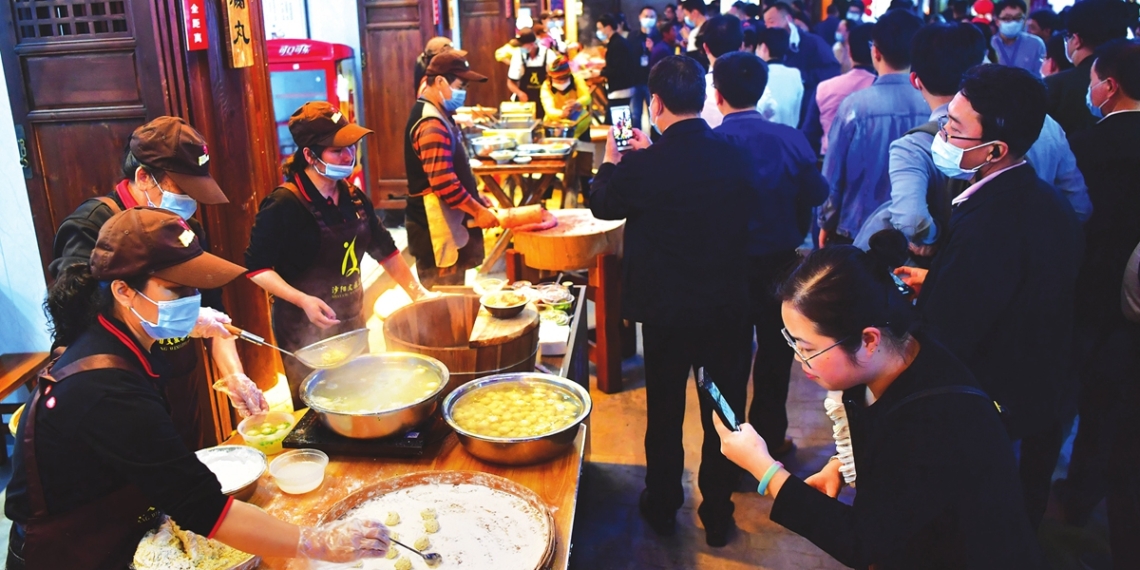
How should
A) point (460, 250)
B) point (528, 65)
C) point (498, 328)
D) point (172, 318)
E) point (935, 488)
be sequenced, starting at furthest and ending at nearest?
point (528, 65), point (460, 250), point (498, 328), point (172, 318), point (935, 488)

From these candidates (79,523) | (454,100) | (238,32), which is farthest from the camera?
(454,100)

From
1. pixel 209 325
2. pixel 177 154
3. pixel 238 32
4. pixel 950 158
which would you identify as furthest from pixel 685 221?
pixel 238 32

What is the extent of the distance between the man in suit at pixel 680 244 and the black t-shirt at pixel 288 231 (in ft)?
3.92

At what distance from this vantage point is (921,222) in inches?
132

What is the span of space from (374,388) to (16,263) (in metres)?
2.75

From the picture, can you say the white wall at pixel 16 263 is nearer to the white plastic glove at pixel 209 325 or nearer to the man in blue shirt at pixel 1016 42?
the white plastic glove at pixel 209 325

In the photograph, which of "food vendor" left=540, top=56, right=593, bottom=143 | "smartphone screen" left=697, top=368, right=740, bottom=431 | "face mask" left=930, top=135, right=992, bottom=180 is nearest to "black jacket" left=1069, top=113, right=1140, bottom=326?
"face mask" left=930, top=135, right=992, bottom=180

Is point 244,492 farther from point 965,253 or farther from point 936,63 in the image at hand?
point 936,63

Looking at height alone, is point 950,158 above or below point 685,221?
above

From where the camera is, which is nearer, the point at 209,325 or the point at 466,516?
the point at 466,516

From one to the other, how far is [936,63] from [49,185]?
4.38 meters

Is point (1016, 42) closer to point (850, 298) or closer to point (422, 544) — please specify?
point (850, 298)

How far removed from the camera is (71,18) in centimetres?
392

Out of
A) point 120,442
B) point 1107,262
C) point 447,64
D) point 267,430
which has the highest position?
point 447,64
